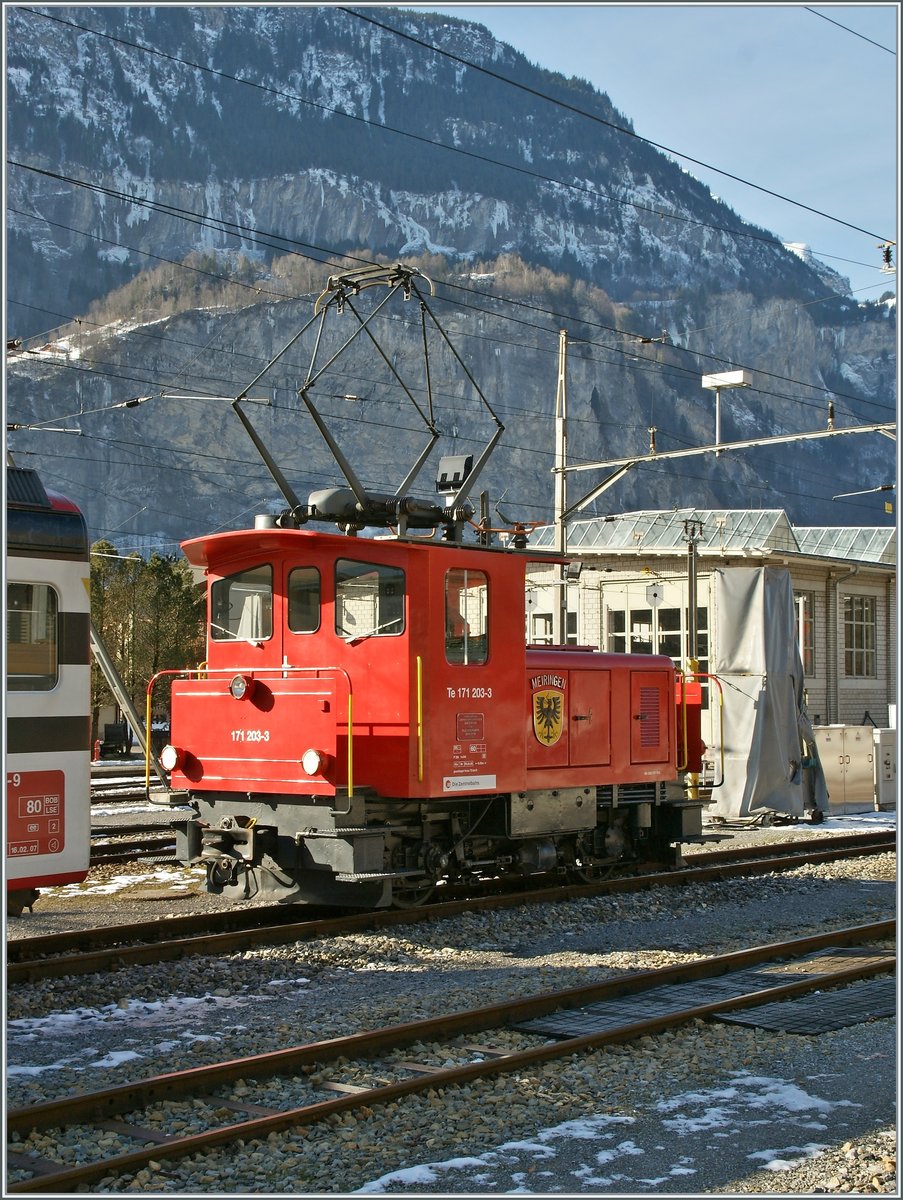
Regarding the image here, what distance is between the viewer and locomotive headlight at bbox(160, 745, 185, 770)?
11250mm

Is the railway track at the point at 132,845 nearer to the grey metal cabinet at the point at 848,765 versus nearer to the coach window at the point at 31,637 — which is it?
the coach window at the point at 31,637

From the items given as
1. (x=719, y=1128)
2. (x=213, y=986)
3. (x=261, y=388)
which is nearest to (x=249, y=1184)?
(x=719, y=1128)

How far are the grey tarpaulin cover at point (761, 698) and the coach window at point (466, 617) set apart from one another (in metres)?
8.72

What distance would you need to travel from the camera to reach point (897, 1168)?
4906 millimetres

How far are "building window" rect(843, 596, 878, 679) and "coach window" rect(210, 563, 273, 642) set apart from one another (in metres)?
23.3

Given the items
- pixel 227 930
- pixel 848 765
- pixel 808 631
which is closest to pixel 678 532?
pixel 808 631

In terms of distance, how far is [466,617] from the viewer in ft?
36.2

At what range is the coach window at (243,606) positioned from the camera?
37.4 feet

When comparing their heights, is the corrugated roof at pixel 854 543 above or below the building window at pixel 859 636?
above

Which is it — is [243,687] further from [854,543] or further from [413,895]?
[854,543]

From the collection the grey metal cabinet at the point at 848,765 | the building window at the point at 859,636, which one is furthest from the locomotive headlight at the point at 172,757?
the building window at the point at 859,636

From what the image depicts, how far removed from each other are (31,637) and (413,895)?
4456 millimetres

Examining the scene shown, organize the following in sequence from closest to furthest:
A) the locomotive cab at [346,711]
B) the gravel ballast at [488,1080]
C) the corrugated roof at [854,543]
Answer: the gravel ballast at [488,1080], the locomotive cab at [346,711], the corrugated roof at [854,543]

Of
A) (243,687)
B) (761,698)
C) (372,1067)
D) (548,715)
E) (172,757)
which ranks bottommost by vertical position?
(372,1067)
